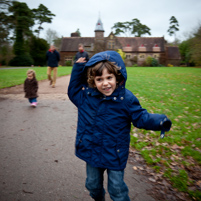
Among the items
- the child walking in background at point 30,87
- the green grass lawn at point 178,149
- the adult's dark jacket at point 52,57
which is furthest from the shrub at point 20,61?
the green grass lawn at point 178,149

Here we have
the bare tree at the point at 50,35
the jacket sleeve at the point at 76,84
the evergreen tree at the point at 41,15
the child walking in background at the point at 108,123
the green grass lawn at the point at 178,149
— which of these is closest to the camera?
the child walking in background at the point at 108,123

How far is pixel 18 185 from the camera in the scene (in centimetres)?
227

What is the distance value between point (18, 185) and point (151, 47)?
5134 centimetres

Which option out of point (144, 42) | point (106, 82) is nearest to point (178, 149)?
point (106, 82)

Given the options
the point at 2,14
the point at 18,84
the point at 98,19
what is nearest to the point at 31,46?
the point at 98,19

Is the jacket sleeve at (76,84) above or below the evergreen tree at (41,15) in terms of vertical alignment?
below

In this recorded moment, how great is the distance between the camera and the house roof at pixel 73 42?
46.6 metres

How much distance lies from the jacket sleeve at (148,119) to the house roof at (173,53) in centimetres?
5040

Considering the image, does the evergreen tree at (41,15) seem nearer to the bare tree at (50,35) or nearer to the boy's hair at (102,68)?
the bare tree at (50,35)

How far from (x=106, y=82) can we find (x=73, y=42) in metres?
50.4

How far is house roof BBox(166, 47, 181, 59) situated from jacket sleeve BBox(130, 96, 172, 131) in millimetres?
50397

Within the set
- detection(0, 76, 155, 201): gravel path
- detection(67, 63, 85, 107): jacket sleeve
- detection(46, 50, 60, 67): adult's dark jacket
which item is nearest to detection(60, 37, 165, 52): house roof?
detection(46, 50, 60, 67): adult's dark jacket

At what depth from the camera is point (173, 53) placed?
4659 centimetres

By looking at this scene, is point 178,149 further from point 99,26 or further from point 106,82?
point 99,26
